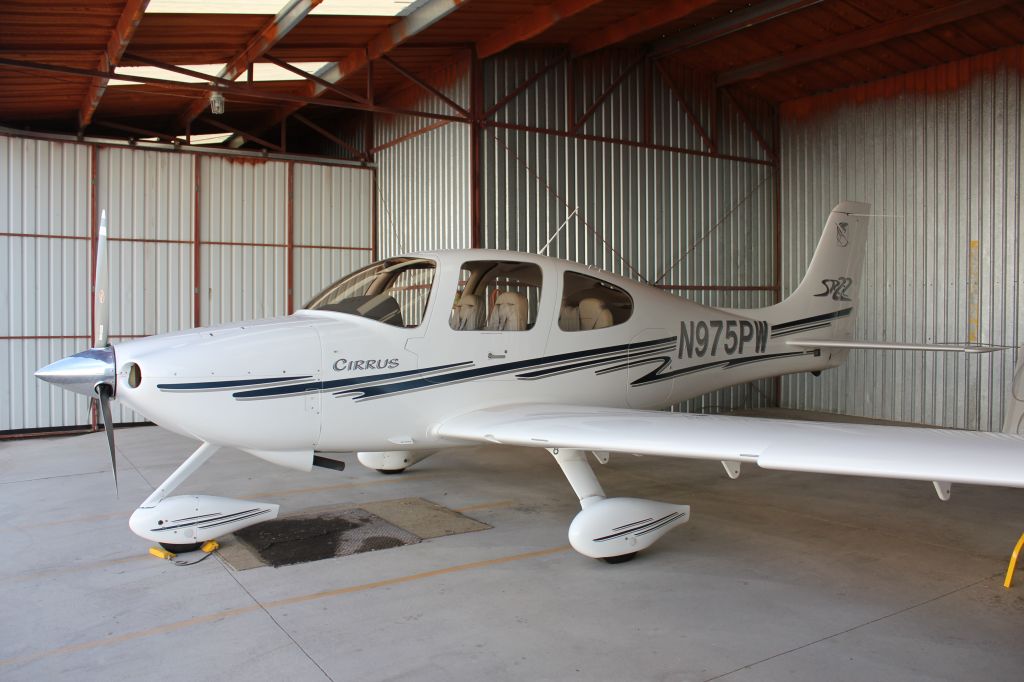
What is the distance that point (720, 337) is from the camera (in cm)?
759

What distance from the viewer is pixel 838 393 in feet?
42.0

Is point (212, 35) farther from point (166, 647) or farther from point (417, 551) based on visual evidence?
point (166, 647)

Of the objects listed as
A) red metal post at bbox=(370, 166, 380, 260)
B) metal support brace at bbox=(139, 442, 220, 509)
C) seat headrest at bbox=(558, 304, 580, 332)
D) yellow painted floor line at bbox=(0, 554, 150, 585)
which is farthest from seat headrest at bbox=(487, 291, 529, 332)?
red metal post at bbox=(370, 166, 380, 260)

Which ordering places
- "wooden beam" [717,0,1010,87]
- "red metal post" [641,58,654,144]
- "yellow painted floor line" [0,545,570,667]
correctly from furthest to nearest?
"red metal post" [641,58,654,144] < "wooden beam" [717,0,1010,87] < "yellow painted floor line" [0,545,570,667]

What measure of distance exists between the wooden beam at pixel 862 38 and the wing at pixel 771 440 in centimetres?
733

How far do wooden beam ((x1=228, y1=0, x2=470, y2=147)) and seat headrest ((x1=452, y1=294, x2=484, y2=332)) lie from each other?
4.09 m

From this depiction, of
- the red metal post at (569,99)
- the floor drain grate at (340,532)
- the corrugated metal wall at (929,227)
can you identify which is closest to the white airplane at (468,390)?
the floor drain grate at (340,532)

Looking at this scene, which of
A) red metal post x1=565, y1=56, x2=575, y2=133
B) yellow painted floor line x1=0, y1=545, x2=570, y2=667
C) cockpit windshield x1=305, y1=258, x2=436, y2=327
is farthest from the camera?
red metal post x1=565, y1=56, x2=575, y2=133

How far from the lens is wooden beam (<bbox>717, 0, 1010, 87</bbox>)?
32.0 feet

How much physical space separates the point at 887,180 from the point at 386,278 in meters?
9.23

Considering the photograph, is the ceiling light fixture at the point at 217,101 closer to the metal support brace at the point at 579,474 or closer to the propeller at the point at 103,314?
the propeller at the point at 103,314

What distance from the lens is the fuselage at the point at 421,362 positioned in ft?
16.6

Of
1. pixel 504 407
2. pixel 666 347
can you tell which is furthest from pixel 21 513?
pixel 666 347

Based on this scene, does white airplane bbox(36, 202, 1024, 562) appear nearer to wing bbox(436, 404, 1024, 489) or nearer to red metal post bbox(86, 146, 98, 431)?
wing bbox(436, 404, 1024, 489)
